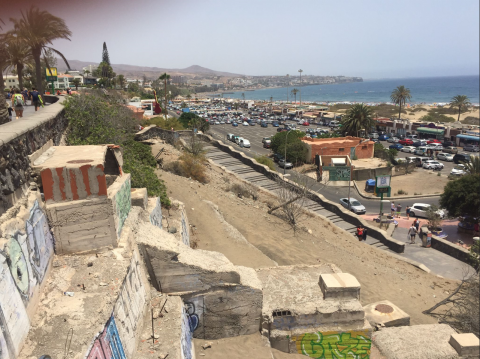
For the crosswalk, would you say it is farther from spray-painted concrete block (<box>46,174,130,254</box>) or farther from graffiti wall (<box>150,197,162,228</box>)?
spray-painted concrete block (<box>46,174,130,254</box>)

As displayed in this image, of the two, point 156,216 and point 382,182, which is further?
point 382,182

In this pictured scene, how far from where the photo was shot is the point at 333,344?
28.6ft

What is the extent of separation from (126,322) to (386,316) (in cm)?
820

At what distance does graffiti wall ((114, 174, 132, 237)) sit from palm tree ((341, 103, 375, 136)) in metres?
46.6

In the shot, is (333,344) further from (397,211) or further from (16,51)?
(397,211)

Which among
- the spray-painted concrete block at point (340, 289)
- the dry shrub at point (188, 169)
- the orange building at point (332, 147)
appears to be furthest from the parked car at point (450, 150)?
the spray-painted concrete block at point (340, 289)

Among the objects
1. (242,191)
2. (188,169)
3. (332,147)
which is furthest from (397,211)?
(188,169)

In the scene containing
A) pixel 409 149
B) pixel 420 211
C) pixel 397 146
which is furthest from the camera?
pixel 397 146

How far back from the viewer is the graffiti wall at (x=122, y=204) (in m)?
7.54

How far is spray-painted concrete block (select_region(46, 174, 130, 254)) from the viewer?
6.71m

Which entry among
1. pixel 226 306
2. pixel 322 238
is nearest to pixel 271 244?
pixel 322 238

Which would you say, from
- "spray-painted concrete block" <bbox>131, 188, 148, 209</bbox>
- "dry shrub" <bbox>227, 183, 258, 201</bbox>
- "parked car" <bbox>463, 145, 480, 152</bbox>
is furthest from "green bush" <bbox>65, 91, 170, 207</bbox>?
"parked car" <bbox>463, 145, 480, 152</bbox>

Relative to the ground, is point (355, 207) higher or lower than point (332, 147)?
lower

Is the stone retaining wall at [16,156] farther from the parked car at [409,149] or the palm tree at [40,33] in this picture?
the parked car at [409,149]
